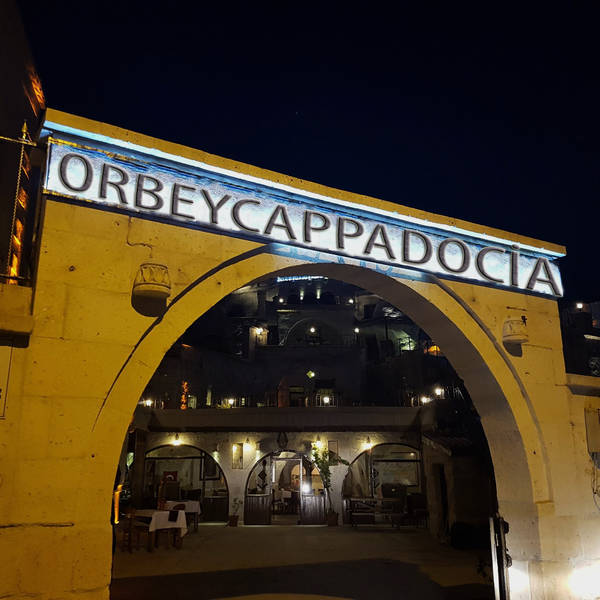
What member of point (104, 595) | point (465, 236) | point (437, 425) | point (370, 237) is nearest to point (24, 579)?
point (104, 595)

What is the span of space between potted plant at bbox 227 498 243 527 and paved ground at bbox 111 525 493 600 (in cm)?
257

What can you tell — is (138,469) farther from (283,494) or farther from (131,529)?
(283,494)

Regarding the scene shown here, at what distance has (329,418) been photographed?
56.8ft

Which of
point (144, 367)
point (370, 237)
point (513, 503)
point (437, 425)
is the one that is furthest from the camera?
point (437, 425)

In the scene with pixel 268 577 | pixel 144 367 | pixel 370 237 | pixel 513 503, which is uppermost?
pixel 370 237

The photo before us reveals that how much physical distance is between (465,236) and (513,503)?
2954mm

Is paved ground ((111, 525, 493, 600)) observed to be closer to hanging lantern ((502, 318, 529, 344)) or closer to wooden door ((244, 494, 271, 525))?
wooden door ((244, 494, 271, 525))

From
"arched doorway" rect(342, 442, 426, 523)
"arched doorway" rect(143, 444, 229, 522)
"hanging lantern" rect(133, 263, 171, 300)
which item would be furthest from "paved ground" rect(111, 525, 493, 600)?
"hanging lantern" rect(133, 263, 171, 300)

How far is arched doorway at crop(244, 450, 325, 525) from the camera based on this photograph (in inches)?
664

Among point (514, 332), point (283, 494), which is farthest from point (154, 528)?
point (283, 494)

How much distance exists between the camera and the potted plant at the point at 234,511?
16.6m

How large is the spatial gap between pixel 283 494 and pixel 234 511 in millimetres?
4710

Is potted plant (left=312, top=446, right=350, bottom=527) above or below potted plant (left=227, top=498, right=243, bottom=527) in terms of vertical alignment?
above

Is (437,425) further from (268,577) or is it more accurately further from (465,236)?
(465,236)
